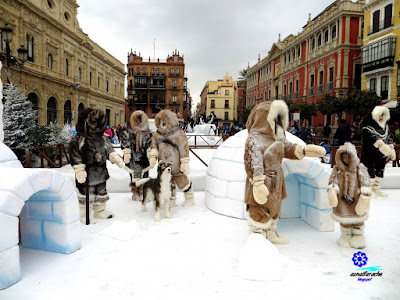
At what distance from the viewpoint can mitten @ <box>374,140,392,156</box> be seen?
510 cm

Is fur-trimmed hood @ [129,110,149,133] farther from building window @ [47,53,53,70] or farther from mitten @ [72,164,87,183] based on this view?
building window @ [47,53,53,70]

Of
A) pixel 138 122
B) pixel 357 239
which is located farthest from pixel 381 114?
pixel 138 122

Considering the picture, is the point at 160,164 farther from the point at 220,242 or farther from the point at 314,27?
the point at 314,27

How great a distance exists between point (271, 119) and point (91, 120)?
2.36 meters

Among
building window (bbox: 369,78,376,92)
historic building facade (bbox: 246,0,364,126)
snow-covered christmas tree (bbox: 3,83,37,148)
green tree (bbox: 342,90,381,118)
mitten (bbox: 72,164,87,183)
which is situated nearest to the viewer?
mitten (bbox: 72,164,87,183)

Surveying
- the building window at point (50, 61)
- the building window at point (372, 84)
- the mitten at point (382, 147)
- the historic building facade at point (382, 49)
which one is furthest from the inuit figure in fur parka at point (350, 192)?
the building window at point (50, 61)

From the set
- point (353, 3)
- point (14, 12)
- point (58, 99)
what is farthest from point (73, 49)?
point (353, 3)

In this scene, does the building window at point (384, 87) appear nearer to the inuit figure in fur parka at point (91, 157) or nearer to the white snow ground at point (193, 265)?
the white snow ground at point (193, 265)

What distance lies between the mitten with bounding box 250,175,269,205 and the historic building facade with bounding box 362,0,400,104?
18.9 metres

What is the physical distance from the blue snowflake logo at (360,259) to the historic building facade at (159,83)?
4557 centimetres

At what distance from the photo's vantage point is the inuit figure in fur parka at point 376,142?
5375 millimetres

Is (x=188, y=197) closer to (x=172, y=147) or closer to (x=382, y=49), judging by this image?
(x=172, y=147)

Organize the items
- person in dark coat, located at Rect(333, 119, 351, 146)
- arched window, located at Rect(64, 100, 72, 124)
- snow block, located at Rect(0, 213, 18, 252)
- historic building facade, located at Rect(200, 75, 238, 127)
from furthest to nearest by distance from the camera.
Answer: historic building facade, located at Rect(200, 75, 238, 127)
arched window, located at Rect(64, 100, 72, 124)
person in dark coat, located at Rect(333, 119, 351, 146)
snow block, located at Rect(0, 213, 18, 252)

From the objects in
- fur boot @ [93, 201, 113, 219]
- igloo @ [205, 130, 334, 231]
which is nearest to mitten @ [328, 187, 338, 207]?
igloo @ [205, 130, 334, 231]
